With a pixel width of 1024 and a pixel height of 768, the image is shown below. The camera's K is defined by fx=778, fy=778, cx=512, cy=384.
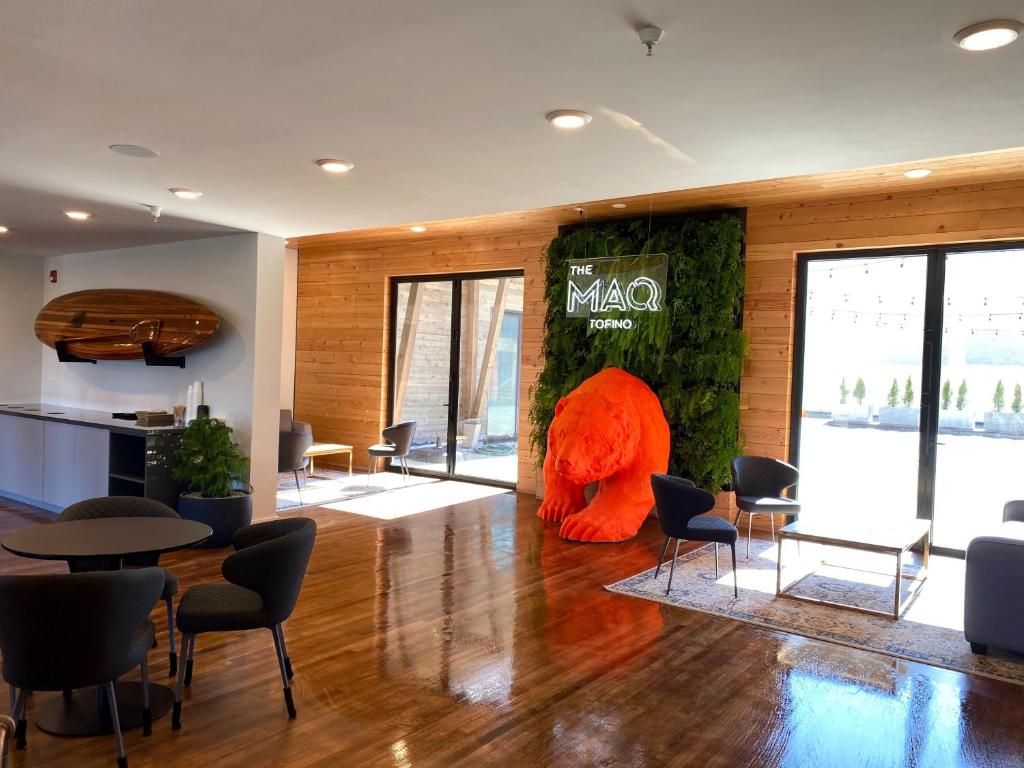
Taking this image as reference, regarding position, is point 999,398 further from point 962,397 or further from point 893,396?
point 893,396

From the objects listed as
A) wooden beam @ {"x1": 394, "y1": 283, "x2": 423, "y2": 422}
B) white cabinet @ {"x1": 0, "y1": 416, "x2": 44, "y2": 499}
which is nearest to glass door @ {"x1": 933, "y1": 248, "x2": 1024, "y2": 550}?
wooden beam @ {"x1": 394, "y1": 283, "x2": 423, "y2": 422}

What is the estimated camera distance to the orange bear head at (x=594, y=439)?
614 cm

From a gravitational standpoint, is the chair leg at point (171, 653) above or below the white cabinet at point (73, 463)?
below

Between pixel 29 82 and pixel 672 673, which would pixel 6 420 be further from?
pixel 672 673

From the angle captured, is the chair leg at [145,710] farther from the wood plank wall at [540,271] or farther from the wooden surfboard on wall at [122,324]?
the wood plank wall at [540,271]

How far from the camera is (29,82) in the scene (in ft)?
10.1

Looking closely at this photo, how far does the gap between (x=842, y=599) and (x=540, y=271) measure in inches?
178

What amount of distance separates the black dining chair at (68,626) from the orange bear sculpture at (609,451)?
3.96 m

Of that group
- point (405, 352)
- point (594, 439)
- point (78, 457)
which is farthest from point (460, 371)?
point (78, 457)

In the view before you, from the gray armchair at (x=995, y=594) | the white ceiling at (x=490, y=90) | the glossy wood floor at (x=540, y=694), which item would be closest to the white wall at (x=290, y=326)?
the glossy wood floor at (x=540, y=694)

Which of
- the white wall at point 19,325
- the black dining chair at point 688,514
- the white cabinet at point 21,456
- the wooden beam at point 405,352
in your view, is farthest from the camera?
the wooden beam at point 405,352

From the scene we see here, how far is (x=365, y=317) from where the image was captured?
32.1 feet

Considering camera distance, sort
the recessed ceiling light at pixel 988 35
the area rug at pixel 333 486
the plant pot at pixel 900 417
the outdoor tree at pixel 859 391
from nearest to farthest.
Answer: the recessed ceiling light at pixel 988 35, the plant pot at pixel 900 417, the outdoor tree at pixel 859 391, the area rug at pixel 333 486

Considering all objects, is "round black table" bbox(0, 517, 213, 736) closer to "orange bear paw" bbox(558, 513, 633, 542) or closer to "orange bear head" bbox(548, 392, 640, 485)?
"orange bear head" bbox(548, 392, 640, 485)
